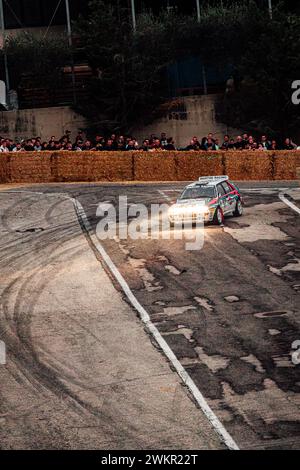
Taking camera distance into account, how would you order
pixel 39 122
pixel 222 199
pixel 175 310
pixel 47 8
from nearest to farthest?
pixel 175 310, pixel 222 199, pixel 39 122, pixel 47 8

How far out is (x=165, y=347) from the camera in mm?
23766

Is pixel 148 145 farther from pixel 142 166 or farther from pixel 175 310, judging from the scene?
pixel 175 310

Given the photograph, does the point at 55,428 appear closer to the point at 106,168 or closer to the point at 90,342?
the point at 90,342

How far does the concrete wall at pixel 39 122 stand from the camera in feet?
178

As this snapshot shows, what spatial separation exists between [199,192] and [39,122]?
19986 millimetres

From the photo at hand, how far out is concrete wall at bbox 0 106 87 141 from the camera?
178 feet

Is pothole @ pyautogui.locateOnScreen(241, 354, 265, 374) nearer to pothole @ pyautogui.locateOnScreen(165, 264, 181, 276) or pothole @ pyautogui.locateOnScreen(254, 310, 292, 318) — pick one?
pothole @ pyautogui.locateOnScreen(254, 310, 292, 318)

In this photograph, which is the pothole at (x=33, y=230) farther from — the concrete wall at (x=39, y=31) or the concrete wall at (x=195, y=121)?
the concrete wall at (x=39, y=31)

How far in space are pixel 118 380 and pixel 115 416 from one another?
7.32 feet

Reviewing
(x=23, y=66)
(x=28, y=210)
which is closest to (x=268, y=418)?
(x=28, y=210)

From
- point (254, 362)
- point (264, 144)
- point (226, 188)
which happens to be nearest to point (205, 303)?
point (254, 362)

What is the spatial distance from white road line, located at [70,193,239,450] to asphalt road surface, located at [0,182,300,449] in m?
0.12

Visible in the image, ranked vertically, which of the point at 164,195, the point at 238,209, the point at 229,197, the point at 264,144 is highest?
the point at 264,144

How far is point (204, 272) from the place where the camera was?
30.1 m
